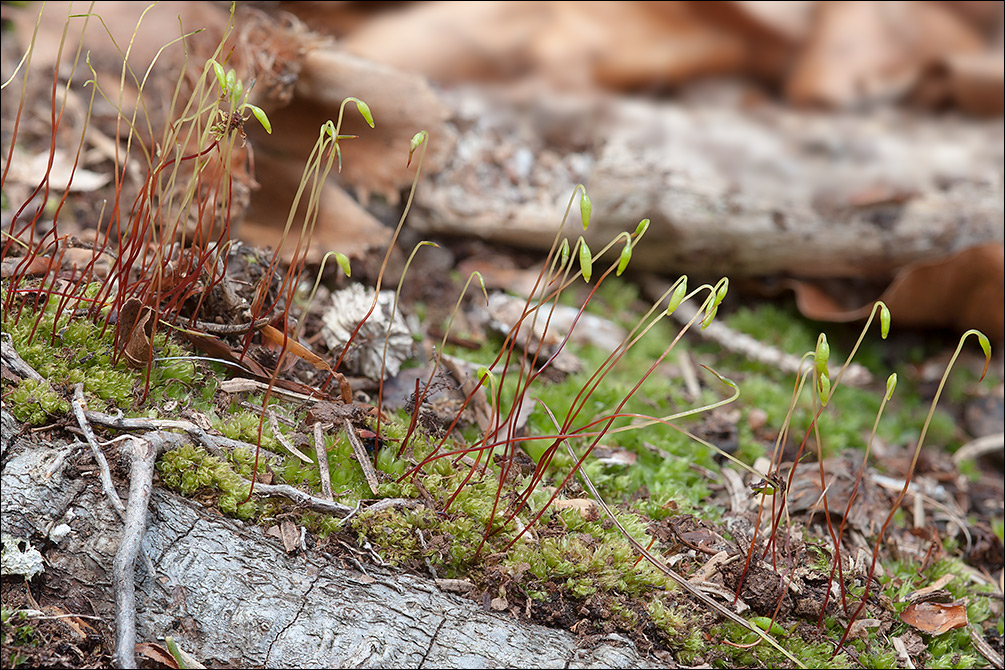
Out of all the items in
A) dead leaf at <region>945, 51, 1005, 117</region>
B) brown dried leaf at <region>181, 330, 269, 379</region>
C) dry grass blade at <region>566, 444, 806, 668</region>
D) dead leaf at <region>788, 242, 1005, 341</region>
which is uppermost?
dead leaf at <region>945, 51, 1005, 117</region>

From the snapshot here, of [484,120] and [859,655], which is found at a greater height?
[484,120]

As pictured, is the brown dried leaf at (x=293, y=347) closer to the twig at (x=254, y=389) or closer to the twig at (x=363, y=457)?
the twig at (x=254, y=389)

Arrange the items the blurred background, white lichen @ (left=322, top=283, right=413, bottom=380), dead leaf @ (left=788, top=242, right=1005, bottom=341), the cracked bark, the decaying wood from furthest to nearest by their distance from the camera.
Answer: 1. the decaying wood
2. dead leaf @ (left=788, top=242, right=1005, bottom=341)
3. the blurred background
4. white lichen @ (left=322, top=283, right=413, bottom=380)
5. the cracked bark

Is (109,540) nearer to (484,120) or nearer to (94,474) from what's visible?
(94,474)

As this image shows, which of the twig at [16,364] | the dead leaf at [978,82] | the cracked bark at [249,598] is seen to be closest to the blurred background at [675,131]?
the dead leaf at [978,82]

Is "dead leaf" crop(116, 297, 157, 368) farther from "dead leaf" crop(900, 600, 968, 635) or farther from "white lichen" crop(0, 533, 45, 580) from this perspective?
"dead leaf" crop(900, 600, 968, 635)

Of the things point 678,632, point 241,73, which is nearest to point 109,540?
point 678,632

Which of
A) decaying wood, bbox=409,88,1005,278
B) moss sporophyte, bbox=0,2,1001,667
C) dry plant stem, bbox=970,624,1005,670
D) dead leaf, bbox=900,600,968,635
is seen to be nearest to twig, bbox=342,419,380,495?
moss sporophyte, bbox=0,2,1001,667
